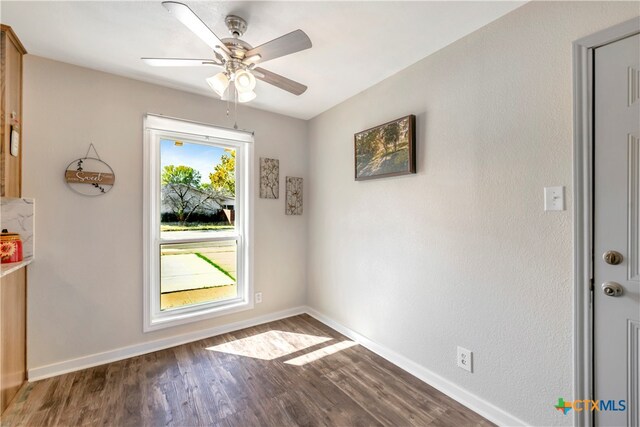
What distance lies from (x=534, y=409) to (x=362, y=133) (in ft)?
7.32

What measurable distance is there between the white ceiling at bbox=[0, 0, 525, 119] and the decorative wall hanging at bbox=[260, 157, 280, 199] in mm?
1026

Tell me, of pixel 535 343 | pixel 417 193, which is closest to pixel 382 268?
pixel 417 193

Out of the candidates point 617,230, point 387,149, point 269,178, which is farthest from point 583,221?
point 269,178

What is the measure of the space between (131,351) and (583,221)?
3.28 metres

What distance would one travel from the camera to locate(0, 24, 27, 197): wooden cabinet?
1.70m

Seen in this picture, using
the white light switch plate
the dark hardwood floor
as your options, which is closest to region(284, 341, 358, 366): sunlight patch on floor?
the dark hardwood floor

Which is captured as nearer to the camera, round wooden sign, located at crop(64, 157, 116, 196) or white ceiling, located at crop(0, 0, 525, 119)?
white ceiling, located at crop(0, 0, 525, 119)

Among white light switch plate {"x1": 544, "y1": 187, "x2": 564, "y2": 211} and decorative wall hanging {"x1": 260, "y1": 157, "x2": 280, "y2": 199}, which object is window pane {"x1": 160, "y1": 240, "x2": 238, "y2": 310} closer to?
decorative wall hanging {"x1": 260, "y1": 157, "x2": 280, "y2": 199}

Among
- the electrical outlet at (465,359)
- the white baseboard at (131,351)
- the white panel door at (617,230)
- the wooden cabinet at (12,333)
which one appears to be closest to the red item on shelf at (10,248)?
the wooden cabinet at (12,333)

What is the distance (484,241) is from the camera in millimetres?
1686

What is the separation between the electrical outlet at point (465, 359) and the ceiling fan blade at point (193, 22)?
2.32 m

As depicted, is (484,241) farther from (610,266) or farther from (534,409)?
(534,409)

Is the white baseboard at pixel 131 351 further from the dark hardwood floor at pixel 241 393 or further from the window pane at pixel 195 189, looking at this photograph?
the window pane at pixel 195 189

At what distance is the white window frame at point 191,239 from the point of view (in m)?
2.40
